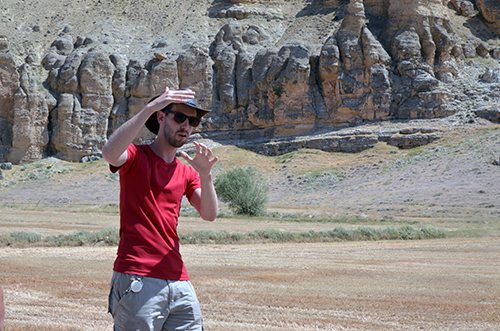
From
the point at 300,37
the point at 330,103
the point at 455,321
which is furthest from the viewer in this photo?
the point at 300,37

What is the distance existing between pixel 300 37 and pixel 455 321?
226ft

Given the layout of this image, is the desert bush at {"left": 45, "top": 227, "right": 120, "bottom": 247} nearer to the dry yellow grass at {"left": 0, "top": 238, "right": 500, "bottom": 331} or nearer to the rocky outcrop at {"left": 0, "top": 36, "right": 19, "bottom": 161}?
the dry yellow grass at {"left": 0, "top": 238, "right": 500, "bottom": 331}

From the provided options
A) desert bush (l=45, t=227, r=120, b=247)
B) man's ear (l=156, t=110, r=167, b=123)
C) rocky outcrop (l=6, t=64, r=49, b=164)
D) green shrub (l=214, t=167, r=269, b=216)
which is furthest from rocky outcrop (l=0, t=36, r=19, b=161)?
man's ear (l=156, t=110, r=167, b=123)

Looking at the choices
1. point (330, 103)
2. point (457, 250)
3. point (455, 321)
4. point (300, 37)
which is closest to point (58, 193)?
point (330, 103)

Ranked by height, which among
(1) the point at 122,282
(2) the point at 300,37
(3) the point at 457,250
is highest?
(2) the point at 300,37

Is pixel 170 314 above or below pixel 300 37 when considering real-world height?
below

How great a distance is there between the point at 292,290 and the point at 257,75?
201 ft

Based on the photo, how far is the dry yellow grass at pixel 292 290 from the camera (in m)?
6.92

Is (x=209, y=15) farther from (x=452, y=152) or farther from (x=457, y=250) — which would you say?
(x=457, y=250)

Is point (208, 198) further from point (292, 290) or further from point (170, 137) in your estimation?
point (292, 290)

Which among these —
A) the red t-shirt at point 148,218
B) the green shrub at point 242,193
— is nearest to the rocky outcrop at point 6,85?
the green shrub at point 242,193

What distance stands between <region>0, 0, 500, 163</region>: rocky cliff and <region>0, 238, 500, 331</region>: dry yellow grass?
49578mm

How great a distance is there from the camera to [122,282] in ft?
11.7

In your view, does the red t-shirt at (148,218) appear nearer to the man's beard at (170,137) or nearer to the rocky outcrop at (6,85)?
the man's beard at (170,137)
